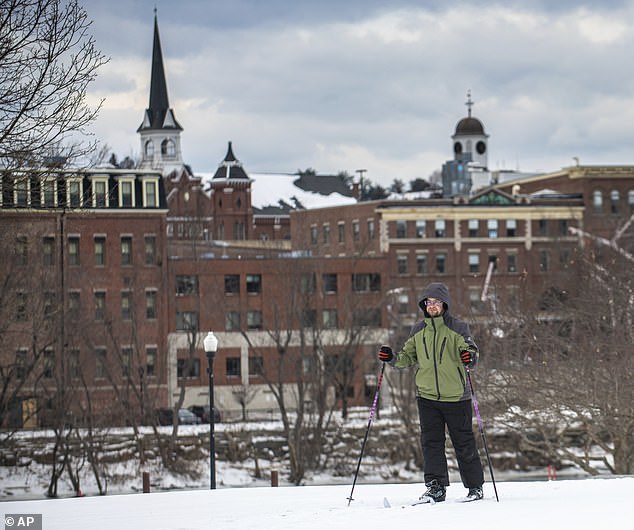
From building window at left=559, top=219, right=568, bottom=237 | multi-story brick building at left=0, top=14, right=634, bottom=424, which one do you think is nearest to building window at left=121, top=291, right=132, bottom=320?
multi-story brick building at left=0, top=14, right=634, bottom=424

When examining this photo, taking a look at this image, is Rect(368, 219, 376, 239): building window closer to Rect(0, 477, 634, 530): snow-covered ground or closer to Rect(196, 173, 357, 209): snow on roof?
Rect(196, 173, 357, 209): snow on roof

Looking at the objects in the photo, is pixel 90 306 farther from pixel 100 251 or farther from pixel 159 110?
pixel 159 110

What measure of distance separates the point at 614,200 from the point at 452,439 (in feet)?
280

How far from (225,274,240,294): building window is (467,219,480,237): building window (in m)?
21.6

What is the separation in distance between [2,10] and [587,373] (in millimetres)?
20977

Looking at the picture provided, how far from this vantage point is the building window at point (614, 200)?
309 ft

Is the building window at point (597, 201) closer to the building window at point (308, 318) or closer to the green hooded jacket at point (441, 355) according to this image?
the building window at point (308, 318)

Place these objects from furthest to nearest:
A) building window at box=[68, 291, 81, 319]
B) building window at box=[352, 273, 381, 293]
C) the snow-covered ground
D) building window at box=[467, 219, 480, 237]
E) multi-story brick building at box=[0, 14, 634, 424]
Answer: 1. building window at box=[467, 219, 480, 237]
2. building window at box=[352, 273, 381, 293]
3. building window at box=[68, 291, 81, 319]
4. multi-story brick building at box=[0, 14, 634, 424]
5. the snow-covered ground

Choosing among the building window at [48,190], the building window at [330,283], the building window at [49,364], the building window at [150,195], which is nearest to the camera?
the building window at [48,190]

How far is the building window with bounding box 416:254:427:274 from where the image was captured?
8606 cm

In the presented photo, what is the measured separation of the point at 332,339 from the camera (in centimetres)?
6481

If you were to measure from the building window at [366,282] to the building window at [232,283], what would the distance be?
762 cm

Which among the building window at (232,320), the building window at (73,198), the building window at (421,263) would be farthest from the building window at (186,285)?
the building window at (73,198)

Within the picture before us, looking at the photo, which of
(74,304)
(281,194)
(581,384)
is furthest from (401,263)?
(281,194)
